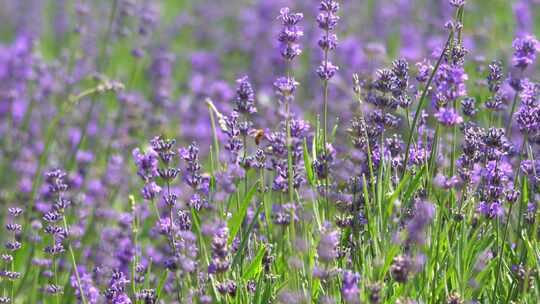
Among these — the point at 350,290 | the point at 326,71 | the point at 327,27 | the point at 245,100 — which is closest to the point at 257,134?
the point at 245,100

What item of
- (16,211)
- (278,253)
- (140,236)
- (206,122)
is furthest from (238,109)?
(206,122)

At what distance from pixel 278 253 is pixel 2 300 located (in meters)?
1.06

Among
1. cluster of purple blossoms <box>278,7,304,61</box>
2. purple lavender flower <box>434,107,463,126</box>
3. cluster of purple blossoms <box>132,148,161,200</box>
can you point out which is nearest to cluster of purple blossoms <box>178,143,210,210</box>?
cluster of purple blossoms <box>132,148,161,200</box>

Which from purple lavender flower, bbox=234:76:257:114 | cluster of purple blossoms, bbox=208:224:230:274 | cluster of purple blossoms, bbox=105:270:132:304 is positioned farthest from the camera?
purple lavender flower, bbox=234:76:257:114

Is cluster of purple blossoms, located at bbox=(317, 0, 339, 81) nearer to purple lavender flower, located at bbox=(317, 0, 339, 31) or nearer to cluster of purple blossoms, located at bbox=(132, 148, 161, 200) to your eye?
purple lavender flower, located at bbox=(317, 0, 339, 31)

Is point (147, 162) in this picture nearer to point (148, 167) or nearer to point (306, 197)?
point (148, 167)

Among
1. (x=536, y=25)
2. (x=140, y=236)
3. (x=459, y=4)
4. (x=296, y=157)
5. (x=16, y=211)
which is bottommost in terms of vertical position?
(x=140, y=236)

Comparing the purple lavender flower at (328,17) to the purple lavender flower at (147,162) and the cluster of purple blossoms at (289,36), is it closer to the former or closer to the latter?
the cluster of purple blossoms at (289,36)

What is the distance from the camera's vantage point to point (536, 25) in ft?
29.2

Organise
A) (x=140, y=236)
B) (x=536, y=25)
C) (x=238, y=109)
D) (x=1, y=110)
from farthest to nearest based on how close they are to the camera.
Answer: (x=536, y=25), (x=1, y=110), (x=140, y=236), (x=238, y=109)

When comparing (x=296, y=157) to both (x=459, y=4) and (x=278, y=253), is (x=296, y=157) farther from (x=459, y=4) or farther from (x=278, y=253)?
(x=459, y=4)

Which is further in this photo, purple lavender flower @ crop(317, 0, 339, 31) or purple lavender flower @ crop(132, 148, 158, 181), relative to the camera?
purple lavender flower @ crop(317, 0, 339, 31)

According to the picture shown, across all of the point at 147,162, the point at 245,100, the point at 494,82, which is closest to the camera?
the point at 147,162

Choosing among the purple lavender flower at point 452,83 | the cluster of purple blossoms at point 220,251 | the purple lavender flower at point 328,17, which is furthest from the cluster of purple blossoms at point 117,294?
the purple lavender flower at point 452,83
